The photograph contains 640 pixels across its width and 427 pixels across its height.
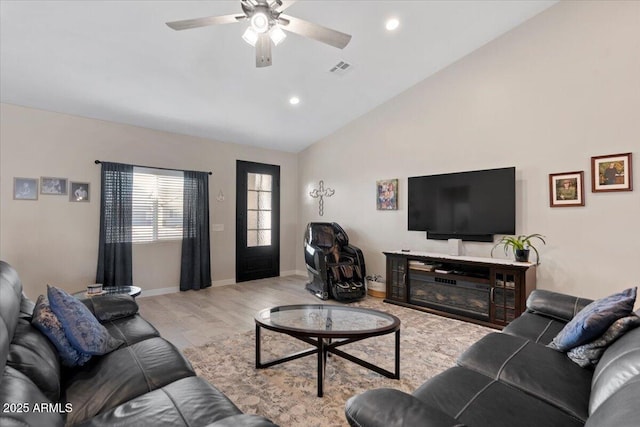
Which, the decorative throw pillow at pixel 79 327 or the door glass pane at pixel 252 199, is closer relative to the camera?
the decorative throw pillow at pixel 79 327

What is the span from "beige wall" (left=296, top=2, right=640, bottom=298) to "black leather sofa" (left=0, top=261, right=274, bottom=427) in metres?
3.80

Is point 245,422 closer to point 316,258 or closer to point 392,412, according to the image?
point 392,412

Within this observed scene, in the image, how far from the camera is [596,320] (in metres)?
1.67

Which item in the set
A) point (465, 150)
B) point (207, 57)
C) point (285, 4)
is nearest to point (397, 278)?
point (465, 150)

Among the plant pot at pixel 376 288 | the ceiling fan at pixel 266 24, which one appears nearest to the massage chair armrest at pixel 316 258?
the plant pot at pixel 376 288

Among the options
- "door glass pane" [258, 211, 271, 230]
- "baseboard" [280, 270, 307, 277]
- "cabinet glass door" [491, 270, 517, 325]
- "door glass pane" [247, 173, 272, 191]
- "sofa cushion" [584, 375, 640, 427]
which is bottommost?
"baseboard" [280, 270, 307, 277]

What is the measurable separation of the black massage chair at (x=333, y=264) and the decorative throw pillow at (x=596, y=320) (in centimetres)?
303

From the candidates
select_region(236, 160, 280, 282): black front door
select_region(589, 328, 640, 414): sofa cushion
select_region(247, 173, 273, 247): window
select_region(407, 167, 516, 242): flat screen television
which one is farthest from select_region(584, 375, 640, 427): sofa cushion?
select_region(247, 173, 273, 247): window

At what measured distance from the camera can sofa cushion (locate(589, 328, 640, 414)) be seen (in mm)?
1087

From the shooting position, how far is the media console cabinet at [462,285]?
3469 millimetres

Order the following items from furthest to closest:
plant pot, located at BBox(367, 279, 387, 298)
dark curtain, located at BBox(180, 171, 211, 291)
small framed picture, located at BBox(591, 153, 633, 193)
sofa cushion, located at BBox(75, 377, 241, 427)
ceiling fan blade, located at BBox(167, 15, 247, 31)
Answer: dark curtain, located at BBox(180, 171, 211, 291) → plant pot, located at BBox(367, 279, 387, 298) → small framed picture, located at BBox(591, 153, 633, 193) → ceiling fan blade, located at BBox(167, 15, 247, 31) → sofa cushion, located at BBox(75, 377, 241, 427)

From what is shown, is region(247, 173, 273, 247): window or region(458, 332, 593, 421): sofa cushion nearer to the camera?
region(458, 332, 593, 421): sofa cushion

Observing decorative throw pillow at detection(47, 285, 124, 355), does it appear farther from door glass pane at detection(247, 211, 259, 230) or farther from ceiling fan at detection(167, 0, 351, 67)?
door glass pane at detection(247, 211, 259, 230)

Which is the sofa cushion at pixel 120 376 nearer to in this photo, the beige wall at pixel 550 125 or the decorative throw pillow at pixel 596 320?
the decorative throw pillow at pixel 596 320
